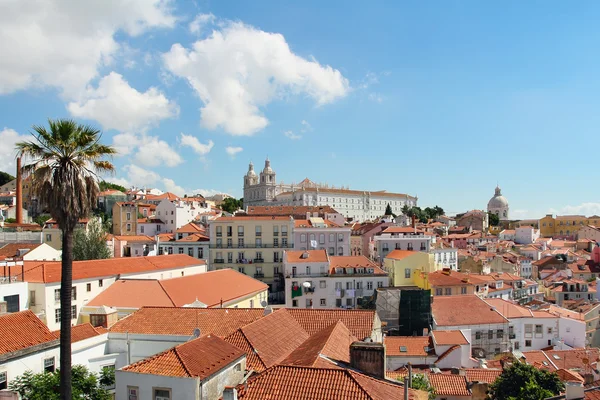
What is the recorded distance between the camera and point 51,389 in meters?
13.5

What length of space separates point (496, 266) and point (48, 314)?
67.1m

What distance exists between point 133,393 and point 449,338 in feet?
82.9

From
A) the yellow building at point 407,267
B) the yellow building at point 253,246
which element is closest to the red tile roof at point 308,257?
the yellow building at point 253,246

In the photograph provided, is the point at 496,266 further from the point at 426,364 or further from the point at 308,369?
the point at 308,369

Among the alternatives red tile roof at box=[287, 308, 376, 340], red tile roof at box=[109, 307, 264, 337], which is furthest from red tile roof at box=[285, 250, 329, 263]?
red tile roof at box=[109, 307, 264, 337]

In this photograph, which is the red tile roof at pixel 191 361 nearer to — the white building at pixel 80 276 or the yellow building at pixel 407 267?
the white building at pixel 80 276

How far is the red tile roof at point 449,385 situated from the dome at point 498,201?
180082 mm

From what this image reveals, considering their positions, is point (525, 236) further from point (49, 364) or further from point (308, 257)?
point (49, 364)

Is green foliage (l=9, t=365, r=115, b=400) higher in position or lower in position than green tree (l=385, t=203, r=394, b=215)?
lower

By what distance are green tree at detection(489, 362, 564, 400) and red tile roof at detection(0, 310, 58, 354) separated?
18.3m

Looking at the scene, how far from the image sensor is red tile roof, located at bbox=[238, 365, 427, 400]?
10.9 metres

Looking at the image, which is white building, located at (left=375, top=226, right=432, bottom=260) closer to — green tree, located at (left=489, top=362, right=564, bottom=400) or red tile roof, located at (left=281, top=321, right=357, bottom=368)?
green tree, located at (left=489, top=362, right=564, bottom=400)

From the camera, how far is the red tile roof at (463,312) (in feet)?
129

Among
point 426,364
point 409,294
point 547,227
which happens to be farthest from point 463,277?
point 547,227
